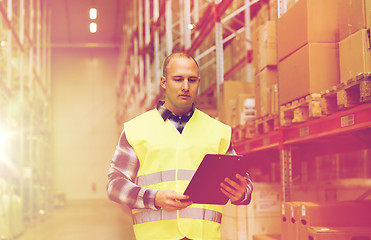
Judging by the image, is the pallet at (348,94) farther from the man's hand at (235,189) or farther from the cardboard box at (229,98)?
the cardboard box at (229,98)

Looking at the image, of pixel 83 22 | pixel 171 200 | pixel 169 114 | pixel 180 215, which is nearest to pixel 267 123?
pixel 169 114

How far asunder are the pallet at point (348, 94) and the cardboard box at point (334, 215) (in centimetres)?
70

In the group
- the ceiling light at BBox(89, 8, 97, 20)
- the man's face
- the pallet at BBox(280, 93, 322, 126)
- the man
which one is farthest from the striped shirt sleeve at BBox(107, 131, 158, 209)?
the ceiling light at BBox(89, 8, 97, 20)

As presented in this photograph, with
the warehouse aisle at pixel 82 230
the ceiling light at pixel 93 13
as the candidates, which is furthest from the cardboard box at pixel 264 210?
the warehouse aisle at pixel 82 230

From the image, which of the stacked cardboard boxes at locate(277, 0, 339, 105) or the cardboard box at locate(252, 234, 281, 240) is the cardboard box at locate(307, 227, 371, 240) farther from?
the cardboard box at locate(252, 234, 281, 240)

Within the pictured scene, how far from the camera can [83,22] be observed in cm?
1842

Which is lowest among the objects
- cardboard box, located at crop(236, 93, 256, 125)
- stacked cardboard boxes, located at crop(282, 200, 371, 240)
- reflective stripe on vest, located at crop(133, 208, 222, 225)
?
stacked cardboard boxes, located at crop(282, 200, 371, 240)

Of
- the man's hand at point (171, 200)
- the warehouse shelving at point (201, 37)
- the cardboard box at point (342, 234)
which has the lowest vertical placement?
the cardboard box at point (342, 234)

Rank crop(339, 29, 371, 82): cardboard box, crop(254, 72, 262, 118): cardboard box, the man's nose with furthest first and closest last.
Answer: crop(254, 72, 262, 118): cardboard box → crop(339, 29, 371, 82): cardboard box → the man's nose

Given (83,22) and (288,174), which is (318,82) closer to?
(288,174)

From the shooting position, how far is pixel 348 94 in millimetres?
3186

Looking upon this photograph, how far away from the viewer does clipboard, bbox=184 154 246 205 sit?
205cm

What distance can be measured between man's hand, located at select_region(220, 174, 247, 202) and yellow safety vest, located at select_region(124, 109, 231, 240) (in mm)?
126

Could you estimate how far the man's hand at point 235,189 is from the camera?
2.17 meters
